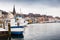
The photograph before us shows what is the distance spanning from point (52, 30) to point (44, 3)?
112 centimetres

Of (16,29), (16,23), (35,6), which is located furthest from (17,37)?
(35,6)

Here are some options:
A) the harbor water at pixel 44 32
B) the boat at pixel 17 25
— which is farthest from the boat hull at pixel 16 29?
the harbor water at pixel 44 32

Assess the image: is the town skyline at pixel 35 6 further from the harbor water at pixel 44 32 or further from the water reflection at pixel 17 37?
the water reflection at pixel 17 37

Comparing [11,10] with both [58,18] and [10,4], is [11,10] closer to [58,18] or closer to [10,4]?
[10,4]

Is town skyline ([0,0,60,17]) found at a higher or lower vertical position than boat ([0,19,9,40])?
higher

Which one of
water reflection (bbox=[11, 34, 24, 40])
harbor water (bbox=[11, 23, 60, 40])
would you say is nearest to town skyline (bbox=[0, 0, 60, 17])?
harbor water (bbox=[11, 23, 60, 40])

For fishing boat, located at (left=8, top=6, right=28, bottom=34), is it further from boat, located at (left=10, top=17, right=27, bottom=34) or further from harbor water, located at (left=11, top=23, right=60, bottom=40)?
harbor water, located at (left=11, top=23, right=60, bottom=40)

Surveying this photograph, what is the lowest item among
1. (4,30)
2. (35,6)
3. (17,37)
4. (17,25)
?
(17,37)

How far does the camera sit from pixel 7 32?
13.3 feet

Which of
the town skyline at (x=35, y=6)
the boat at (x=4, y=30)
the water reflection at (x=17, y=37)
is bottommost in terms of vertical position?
the water reflection at (x=17, y=37)

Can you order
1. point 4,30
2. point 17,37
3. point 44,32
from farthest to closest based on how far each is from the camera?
1. point 44,32
2. point 17,37
3. point 4,30

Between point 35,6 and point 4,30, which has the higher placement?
point 35,6

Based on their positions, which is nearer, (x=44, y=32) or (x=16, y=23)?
(x=16, y=23)

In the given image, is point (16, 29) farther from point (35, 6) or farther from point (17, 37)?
point (35, 6)
